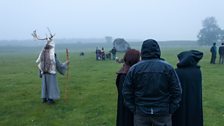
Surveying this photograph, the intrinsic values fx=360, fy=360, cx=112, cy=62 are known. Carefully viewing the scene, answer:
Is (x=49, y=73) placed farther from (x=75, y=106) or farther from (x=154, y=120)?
(x=154, y=120)

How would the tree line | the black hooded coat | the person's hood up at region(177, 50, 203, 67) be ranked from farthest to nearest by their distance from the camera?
1. the tree line
2. the person's hood up at region(177, 50, 203, 67)
3. the black hooded coat

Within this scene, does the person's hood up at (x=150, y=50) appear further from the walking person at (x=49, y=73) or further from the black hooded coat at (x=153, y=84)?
the walking person at (x=49, y=73)

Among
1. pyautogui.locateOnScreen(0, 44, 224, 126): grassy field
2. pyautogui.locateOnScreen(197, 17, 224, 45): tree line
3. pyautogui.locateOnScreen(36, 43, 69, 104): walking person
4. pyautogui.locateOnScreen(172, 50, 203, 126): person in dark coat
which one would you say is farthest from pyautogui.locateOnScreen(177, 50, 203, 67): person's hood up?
pyautogui.locateOnScreen(197, 17, 224, 45): tree line

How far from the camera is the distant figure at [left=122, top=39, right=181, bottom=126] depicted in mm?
5348

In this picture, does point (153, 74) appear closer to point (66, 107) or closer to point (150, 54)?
point (150, 54)

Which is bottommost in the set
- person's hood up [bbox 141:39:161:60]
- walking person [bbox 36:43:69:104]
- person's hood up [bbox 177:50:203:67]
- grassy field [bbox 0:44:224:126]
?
grassy field [bbox 0:44:224:126]

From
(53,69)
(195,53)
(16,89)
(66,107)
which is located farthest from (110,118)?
(16,89)

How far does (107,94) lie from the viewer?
15.1 m

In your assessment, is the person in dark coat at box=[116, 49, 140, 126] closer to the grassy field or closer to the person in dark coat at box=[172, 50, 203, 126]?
the person in dark coat at box=[172, 50, 203, 126]

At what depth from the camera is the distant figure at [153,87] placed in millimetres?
5348

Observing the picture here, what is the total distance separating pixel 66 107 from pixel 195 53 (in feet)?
23.9

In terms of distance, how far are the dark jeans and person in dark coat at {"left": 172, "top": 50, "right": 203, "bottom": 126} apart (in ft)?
2.18

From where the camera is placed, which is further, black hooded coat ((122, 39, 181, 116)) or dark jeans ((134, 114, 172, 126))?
dark jeans ((134, 114, 172, 126))

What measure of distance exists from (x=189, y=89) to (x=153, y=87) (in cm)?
115
